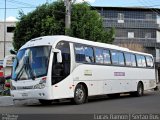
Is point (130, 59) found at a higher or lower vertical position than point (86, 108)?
higher

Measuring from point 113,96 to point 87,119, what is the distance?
516 inches

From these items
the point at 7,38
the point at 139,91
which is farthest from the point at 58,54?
the point at 7,38

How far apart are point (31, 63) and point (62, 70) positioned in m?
1.38

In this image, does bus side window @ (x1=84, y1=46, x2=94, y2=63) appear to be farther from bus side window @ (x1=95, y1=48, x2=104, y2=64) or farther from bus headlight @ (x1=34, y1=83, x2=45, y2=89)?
bus headlight @ (x1=34, y1=83, x2=45, y2=89)

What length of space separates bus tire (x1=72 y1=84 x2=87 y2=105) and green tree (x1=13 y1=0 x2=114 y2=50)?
33.4 ft

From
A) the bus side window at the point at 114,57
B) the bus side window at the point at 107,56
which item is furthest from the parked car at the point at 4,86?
the bus side window at the point at 107,56

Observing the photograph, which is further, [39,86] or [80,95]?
[80,95]

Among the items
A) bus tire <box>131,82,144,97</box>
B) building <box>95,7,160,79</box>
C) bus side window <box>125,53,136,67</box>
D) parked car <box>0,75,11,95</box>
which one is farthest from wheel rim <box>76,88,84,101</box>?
building <box>95,7,160,79</box>

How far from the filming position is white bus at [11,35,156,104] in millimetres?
17312

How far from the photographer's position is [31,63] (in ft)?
57.9

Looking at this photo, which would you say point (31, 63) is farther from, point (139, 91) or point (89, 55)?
point (139, 91)

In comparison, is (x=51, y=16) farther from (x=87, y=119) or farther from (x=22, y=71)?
(x=87, y=119)

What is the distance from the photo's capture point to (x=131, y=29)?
225 ft

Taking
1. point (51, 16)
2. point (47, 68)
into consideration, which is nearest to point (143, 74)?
point (51, 16)
